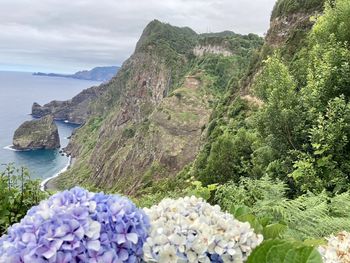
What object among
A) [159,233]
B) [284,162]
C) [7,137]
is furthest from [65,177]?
[159,233]

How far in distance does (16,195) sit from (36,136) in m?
130

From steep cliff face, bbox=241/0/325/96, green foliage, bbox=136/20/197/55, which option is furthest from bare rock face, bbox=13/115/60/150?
steep cliff face, bbox=241/0/325/96

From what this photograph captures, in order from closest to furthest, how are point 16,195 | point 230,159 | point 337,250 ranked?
point 337,250 → point 16,195 → point 230,159

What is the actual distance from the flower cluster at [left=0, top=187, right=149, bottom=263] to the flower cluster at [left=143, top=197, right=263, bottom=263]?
0.10 meters

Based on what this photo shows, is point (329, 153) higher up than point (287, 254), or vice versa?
point (287, 254)

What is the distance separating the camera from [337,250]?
2.79 meters

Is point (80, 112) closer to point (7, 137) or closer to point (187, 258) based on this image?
point (7, 137)

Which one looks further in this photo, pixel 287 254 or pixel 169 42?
pixel 169 42

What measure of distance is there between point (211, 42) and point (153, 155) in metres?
47.4

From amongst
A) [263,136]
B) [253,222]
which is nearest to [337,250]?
[253,222]

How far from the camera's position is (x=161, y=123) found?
233ft

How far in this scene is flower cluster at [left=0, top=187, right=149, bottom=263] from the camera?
6.78 feet

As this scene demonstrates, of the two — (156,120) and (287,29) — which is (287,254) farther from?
(156,120)

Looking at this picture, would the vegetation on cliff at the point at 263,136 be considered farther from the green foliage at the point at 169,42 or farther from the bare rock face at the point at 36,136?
the bare rock face at the point at 36,136
